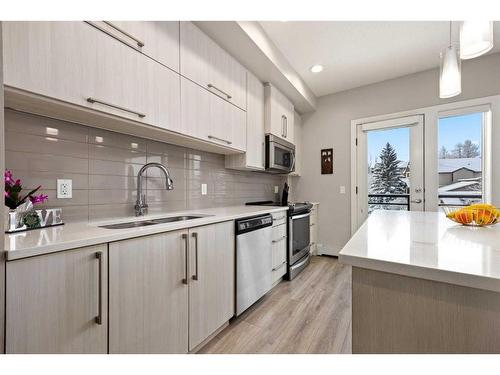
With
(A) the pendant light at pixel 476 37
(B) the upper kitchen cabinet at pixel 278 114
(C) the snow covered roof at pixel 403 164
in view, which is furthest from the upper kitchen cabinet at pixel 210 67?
(C) the snow covered roof at pixel 403 164

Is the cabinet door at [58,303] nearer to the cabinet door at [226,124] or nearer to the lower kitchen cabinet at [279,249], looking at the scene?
the cabinet door at [226,124]

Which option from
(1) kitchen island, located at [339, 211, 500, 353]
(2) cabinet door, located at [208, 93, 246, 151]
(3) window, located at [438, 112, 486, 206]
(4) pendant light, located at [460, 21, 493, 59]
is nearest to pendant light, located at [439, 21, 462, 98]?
(4) pendant light, located at [460, 21, 493, 59]

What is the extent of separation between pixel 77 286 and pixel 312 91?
364 centimetres

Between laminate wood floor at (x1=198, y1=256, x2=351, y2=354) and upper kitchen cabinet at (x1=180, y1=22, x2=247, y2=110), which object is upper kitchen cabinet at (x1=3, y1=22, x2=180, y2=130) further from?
laminate wood floor at (x1=198, y1=256, x2=351, y2=354)

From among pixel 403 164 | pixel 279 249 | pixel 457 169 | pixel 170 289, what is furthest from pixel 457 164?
pixel 170 289

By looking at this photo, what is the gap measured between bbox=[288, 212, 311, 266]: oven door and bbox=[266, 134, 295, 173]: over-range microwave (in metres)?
0.66

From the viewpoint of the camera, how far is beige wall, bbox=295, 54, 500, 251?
2.89m

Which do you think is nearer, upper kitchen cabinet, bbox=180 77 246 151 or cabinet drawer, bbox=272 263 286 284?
upper kitchen cabinet, bbox=180 77 246 151

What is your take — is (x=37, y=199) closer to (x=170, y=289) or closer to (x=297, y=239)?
(x=170, y=289)

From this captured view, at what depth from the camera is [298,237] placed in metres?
2.88

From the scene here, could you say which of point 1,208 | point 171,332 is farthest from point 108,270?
point 171,332

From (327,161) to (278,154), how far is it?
118 centimetres

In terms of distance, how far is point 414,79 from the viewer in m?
2.99
